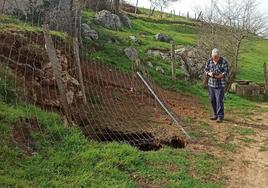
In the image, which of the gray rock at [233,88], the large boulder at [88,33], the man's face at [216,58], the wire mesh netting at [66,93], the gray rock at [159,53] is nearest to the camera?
the wire mesh netting at [66,93]

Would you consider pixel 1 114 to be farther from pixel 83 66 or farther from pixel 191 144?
pixel 83 66

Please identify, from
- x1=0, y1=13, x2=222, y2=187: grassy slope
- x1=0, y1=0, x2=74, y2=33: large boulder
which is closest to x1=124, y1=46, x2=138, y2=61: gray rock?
x1=0, y1=0, x2=74, y2=33: large boulder

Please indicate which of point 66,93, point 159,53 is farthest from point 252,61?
point 66,93

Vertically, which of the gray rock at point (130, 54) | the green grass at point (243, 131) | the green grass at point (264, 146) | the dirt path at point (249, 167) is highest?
the gray rock at point (130, 54)

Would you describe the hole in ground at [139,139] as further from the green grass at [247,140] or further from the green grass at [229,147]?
the green grass at [247,140]

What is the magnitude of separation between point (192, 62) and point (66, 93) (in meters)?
14.3

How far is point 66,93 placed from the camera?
9.44 meters

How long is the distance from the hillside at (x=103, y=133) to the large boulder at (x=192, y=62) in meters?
8.19

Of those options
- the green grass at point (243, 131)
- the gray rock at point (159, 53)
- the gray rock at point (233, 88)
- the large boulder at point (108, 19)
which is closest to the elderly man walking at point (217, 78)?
the green grass at point (243, 131)

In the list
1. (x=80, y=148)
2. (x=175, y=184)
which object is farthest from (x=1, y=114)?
(x=175, y=184)

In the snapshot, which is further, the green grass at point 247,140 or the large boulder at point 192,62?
the large boulder at point 192,62

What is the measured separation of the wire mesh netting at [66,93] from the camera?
8.41 meters

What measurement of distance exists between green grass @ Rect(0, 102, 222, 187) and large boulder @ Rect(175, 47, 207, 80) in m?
13.7

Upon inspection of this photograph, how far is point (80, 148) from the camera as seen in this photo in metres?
7.30
